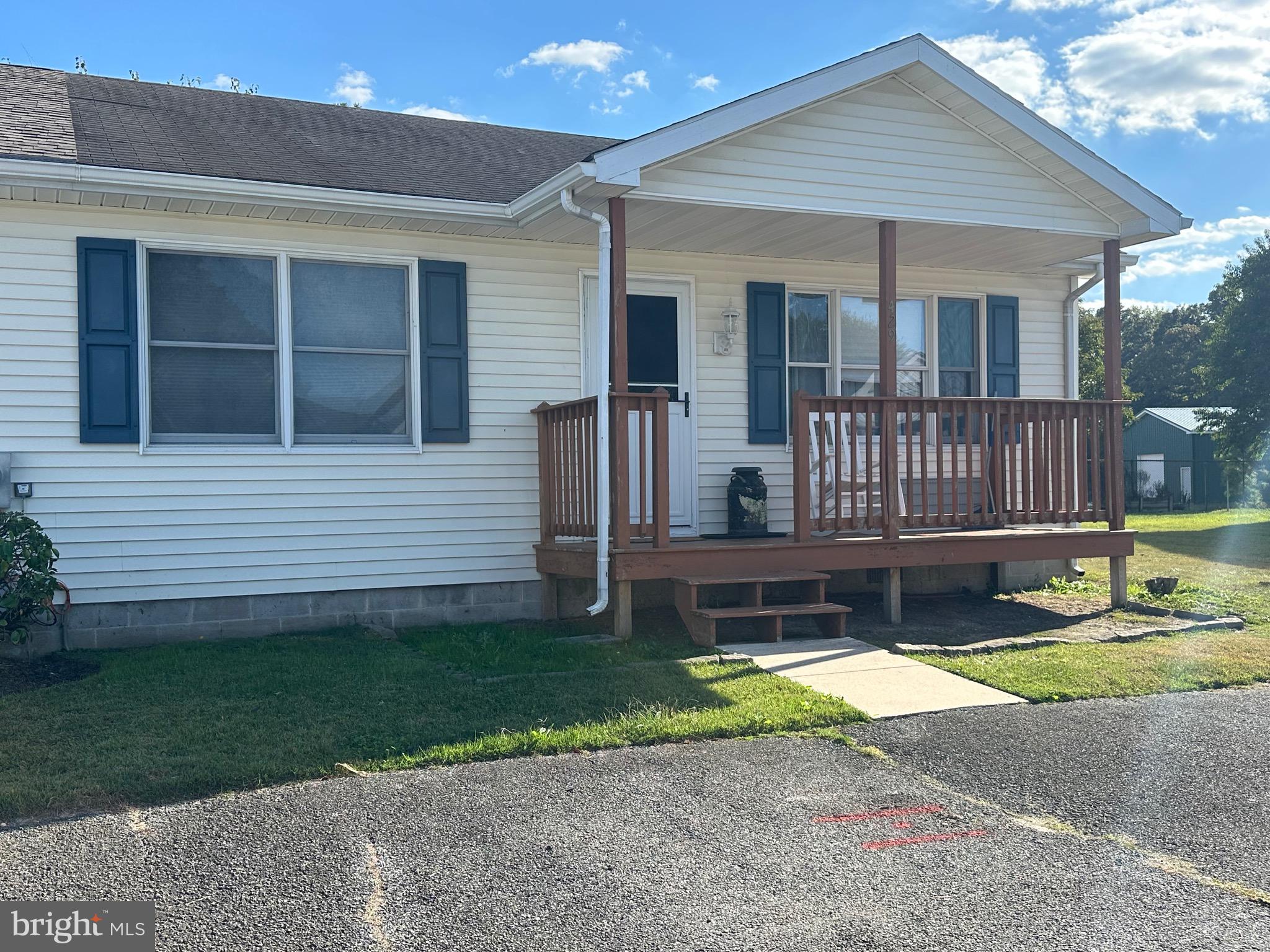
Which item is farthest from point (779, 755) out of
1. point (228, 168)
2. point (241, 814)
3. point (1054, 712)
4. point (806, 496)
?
point (228, 168)

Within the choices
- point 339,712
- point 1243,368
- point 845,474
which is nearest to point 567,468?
point 845,474

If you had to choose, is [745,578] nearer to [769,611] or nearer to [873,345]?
[769,611]

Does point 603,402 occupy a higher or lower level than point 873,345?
lower

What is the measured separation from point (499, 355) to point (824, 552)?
2776mm

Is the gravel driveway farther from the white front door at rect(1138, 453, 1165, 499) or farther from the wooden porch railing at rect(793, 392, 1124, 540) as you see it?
the white front door at rect(1138, 453, 1165, 499)

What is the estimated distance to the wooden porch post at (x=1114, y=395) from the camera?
8.32 m

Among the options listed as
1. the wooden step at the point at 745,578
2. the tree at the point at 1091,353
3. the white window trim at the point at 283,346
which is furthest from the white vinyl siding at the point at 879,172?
the tree at the point at 1091,353

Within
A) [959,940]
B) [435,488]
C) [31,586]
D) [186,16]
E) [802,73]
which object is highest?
[186,16]

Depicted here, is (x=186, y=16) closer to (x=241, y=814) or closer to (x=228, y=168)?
(x=228, y=168)

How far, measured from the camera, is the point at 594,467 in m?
7.21

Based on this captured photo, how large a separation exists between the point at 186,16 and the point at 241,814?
15777 mm

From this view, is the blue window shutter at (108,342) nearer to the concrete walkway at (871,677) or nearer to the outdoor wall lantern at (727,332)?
the concrete walkway at (871,677)

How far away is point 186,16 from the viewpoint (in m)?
16.3

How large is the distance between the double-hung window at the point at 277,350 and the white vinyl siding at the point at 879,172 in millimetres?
2265
